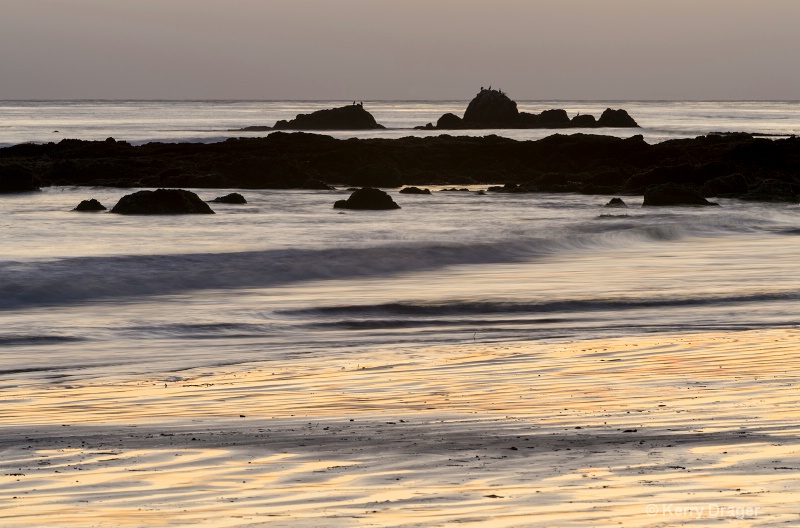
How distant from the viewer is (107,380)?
8.68 metres

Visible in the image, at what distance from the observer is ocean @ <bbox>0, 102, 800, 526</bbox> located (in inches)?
351

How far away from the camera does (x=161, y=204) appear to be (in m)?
26.2

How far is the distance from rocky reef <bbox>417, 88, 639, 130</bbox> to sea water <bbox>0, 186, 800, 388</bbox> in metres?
81.2

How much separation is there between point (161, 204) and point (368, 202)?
6243 mm

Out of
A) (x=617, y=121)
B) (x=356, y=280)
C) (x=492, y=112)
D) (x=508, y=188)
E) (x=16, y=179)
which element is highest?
(x=492, y=112)

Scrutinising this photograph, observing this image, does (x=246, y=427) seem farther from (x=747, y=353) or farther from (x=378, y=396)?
(x=747, y=353)

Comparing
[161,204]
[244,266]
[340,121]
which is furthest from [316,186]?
[340,121]

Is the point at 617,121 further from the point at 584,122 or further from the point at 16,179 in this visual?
the point at 16,179

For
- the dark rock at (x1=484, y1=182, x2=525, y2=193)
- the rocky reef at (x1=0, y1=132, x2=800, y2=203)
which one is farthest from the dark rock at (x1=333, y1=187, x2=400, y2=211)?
the dark rock at (x1=484, y1=182, x2=525, y2=193)

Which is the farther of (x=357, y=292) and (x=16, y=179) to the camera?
(x=16, y=179)

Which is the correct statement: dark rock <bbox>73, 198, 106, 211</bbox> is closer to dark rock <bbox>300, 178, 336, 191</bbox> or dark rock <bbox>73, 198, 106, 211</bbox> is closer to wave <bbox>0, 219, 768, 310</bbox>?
wave <bbox>0, 219, 768, 310</bbox>

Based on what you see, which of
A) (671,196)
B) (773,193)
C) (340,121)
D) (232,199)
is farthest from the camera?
(340,121)

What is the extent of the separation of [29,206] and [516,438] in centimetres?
2596

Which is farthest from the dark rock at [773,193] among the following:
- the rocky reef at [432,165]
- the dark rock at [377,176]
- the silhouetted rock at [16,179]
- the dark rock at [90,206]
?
the silhouetted rock at [16,179]
